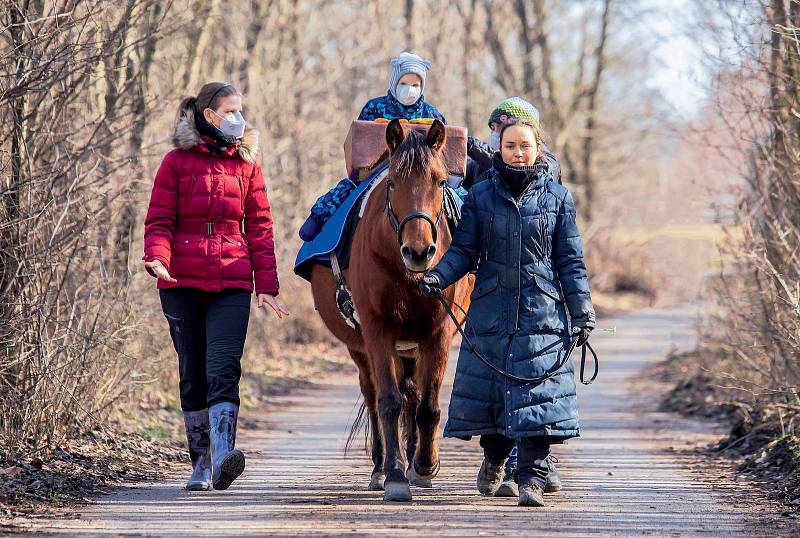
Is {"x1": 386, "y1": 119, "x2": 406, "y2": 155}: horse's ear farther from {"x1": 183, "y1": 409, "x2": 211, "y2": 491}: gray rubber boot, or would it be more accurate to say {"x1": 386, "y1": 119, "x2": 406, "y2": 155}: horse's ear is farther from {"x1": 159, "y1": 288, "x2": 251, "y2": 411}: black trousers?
{"x1": 183, "y1": 409, "x2": 211, "y2": 491}: gray rubber boot

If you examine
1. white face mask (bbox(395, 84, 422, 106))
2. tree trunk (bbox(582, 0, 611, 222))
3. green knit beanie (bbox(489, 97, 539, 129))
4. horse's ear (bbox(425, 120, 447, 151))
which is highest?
tree trunk (bbox(582, 0, 611, 222))

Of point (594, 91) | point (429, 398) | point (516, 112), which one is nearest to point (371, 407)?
point (429, 398)

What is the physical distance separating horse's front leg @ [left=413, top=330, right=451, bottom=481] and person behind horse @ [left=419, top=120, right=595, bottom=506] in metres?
0.25

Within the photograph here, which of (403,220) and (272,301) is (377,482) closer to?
(272,301)

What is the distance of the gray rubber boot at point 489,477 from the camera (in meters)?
7.25

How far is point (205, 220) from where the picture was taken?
728 centimetres

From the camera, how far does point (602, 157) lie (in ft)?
145

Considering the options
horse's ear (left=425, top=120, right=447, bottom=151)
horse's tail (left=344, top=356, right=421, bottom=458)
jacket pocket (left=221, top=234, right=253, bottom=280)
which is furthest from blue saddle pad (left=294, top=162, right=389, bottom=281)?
horse's ear (left=425, top=120, right=447, bottom=151)

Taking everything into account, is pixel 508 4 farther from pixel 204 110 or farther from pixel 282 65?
pixel 204 110

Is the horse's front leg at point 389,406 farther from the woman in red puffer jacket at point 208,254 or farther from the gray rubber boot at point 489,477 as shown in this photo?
the woman in red puffer jacket at point 208,254

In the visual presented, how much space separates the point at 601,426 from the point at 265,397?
3781 mm

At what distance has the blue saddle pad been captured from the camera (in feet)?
26.0

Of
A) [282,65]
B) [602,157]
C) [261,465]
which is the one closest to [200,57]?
[282,65]

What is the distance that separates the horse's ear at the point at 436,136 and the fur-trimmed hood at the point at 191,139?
1083mm
